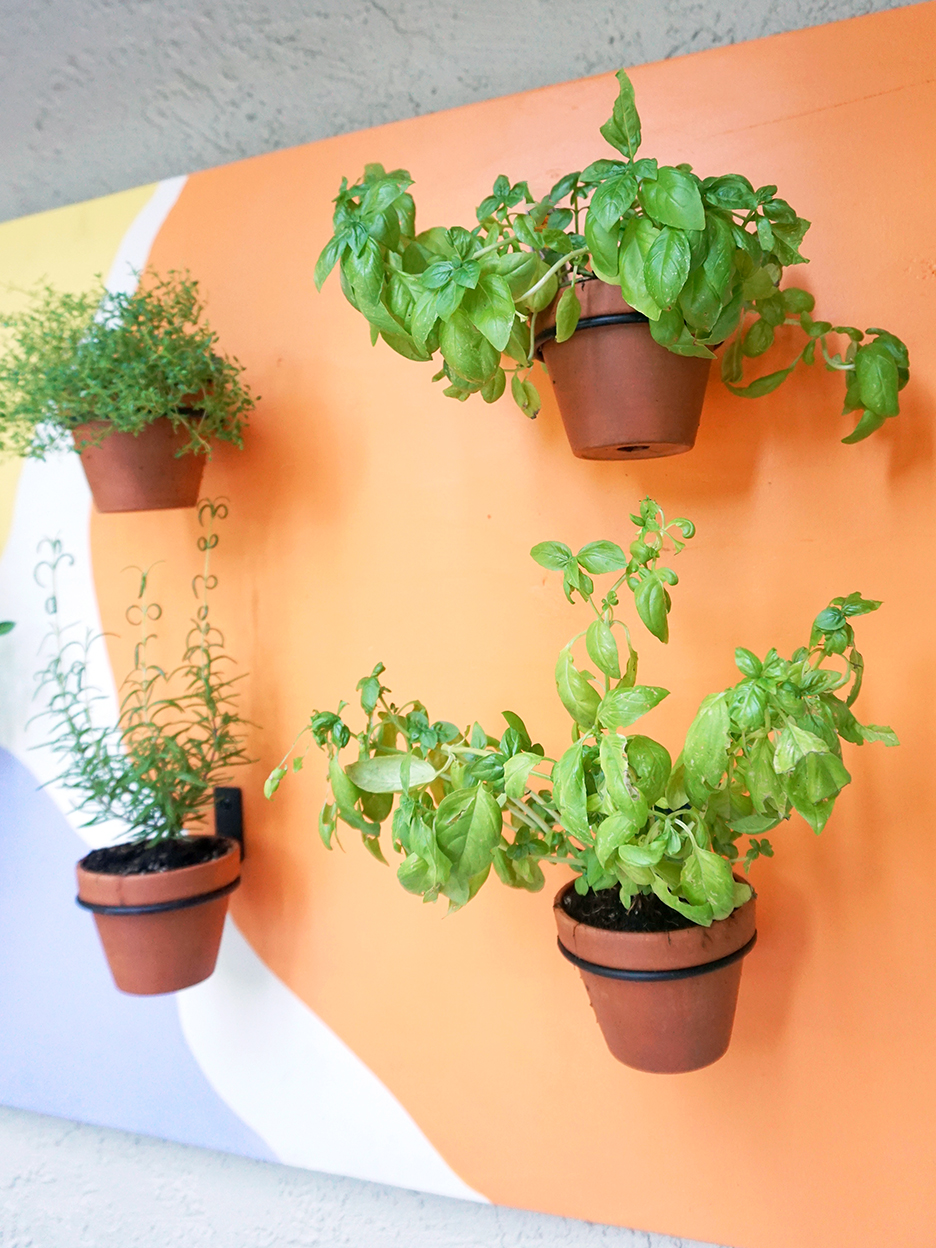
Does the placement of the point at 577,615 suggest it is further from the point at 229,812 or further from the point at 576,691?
the point at 229,812

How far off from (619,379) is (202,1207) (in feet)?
4.28

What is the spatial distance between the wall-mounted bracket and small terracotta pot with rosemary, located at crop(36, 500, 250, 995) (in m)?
0.02

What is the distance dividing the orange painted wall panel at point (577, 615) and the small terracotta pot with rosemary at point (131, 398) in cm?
12

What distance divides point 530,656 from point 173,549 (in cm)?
59

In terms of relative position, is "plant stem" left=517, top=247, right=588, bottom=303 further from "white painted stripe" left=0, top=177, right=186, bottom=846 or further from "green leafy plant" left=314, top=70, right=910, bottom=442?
Result: "white painted stripe" left=0, top=177, right=186, bottom=846

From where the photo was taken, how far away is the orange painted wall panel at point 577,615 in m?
1.05

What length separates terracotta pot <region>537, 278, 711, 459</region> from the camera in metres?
0.93

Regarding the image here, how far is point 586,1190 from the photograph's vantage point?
1165 mm

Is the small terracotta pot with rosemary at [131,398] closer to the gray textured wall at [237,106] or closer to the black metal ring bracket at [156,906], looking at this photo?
the gray textured wall at [237,106]

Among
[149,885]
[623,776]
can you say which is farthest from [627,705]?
[149,885]

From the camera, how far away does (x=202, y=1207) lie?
137 cm

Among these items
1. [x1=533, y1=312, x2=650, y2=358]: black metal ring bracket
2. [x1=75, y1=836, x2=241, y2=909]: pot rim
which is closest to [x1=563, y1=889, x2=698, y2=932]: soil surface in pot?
[x1=75, y1=836, x2=241, y2=909]: pot rim

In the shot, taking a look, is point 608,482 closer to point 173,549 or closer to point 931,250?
point 931,250

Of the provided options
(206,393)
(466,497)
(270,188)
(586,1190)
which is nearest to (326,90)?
(270,188)
